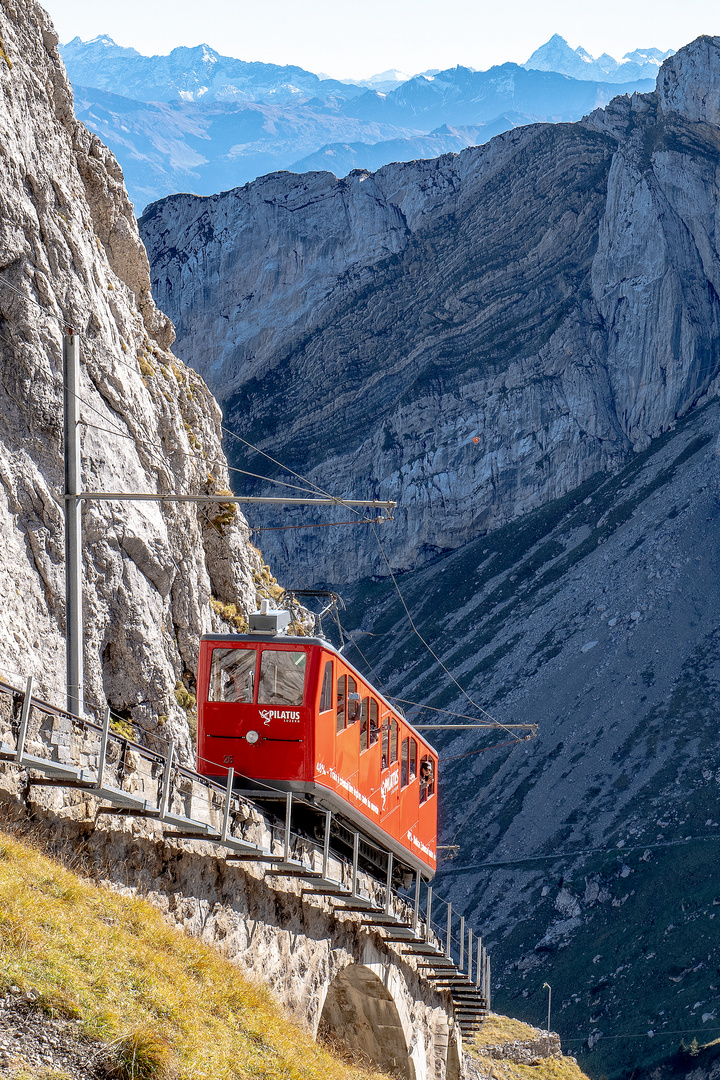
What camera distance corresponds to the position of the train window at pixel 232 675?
17.4m

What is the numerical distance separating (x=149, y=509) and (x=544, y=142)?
330 ft

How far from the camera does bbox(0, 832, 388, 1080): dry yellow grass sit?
9250 millimetres

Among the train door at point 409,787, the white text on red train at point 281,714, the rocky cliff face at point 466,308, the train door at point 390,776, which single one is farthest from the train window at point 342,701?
the rocky cliff face at point 466,308

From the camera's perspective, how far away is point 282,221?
12050 centimetres

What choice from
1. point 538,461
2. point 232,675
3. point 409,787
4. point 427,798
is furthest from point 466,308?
point 232,675

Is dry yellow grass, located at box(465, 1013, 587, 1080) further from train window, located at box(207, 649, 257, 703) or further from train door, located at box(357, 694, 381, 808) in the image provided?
train window, located at box(207, 649, 257, 703)

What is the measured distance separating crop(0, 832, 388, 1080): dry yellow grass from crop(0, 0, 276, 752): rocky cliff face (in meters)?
8.13

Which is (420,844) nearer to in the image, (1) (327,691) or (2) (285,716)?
(1) (327,691)

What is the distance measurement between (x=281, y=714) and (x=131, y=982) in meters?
6.97

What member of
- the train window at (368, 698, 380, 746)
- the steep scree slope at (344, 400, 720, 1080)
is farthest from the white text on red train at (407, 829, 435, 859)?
the steep scree slope at (344, 400, 720, 1080)

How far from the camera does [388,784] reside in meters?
21.0

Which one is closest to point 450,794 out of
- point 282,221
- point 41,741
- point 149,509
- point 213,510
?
point 213,510

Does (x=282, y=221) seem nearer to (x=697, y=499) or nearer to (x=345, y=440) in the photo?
(x=345, y=440)

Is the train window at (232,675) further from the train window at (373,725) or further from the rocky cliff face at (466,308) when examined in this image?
the rocky cliff face at (466,308)
